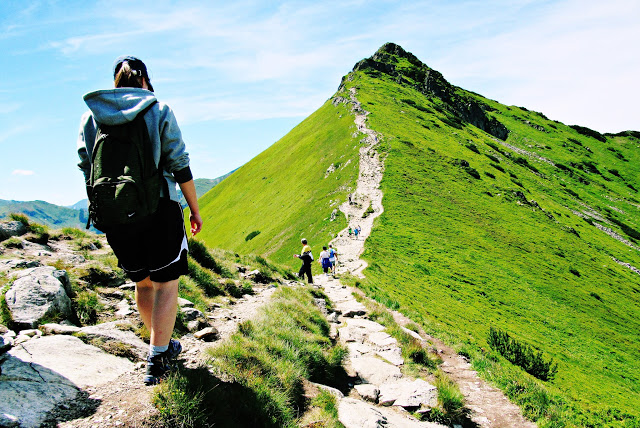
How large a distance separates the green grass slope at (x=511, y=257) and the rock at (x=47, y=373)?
923 cm

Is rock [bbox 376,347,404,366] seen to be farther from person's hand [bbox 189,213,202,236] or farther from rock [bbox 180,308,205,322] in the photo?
person's hand [bbox 189,213,202,236]

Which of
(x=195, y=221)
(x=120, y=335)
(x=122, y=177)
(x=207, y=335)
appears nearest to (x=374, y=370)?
(x=207, y=335)

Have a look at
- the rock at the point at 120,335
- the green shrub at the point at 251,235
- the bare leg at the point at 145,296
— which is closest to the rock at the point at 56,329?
the rock at the point at 120,335

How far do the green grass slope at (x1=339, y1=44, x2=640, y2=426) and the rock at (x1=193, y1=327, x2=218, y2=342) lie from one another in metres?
7.71

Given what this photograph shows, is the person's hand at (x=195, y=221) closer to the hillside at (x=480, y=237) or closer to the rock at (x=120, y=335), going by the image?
the rock at (x=120, y=335)

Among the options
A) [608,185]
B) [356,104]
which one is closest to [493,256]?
[356,104]

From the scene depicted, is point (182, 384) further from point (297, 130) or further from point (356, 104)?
point (297, 130)

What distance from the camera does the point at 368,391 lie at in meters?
6.88

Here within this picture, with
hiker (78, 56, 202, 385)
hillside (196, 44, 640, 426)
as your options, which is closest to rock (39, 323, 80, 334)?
hiker (78, 56, 202, 385)

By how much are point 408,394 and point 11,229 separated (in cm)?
1121

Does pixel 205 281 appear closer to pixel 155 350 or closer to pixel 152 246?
pixel 155 350

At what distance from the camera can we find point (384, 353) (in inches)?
365

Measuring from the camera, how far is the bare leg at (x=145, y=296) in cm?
402

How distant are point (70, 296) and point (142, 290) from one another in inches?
120
